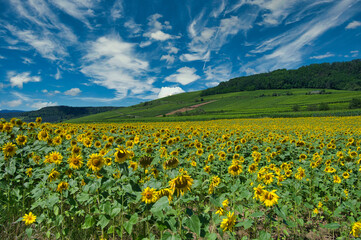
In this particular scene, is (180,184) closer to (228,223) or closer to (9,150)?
(228,223)

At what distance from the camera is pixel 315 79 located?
156000 millimetres

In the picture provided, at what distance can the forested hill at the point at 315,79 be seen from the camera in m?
145

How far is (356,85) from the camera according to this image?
127m

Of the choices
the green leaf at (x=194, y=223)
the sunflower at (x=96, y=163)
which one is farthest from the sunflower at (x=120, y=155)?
the green leaf at (x=194, y=223)

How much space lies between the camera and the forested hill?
145m

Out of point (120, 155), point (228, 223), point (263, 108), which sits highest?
point (120, 155)

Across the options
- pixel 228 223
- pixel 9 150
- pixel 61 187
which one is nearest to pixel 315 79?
pixel 228 223

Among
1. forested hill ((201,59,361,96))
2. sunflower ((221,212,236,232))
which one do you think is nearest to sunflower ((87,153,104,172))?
sunflower ((221,212,236,232))

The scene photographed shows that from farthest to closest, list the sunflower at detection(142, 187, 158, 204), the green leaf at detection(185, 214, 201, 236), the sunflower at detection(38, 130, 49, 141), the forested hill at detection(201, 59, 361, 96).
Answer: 1. the forested hill at detection(201, 59, 361, 96)
2. the sunflower at detection(38, 130, 49, 141)
3. the sunflower at detection(142, 187, 158, 204)
4. the green leaf at detection(185, 214, 201, 236)

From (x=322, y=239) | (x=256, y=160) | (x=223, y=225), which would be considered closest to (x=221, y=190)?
(x=256, y=160)

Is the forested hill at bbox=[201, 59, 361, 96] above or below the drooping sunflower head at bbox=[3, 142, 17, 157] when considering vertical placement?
above

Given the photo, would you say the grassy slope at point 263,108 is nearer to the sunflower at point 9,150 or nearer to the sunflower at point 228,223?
the sunflower at point 9,150

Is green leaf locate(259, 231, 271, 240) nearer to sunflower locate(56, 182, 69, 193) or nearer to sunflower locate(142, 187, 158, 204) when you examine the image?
sunflower locate(142, 187, 158, 204)

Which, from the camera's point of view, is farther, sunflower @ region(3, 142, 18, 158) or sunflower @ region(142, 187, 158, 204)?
sunflower @ region(3, 142, 18, 158)
